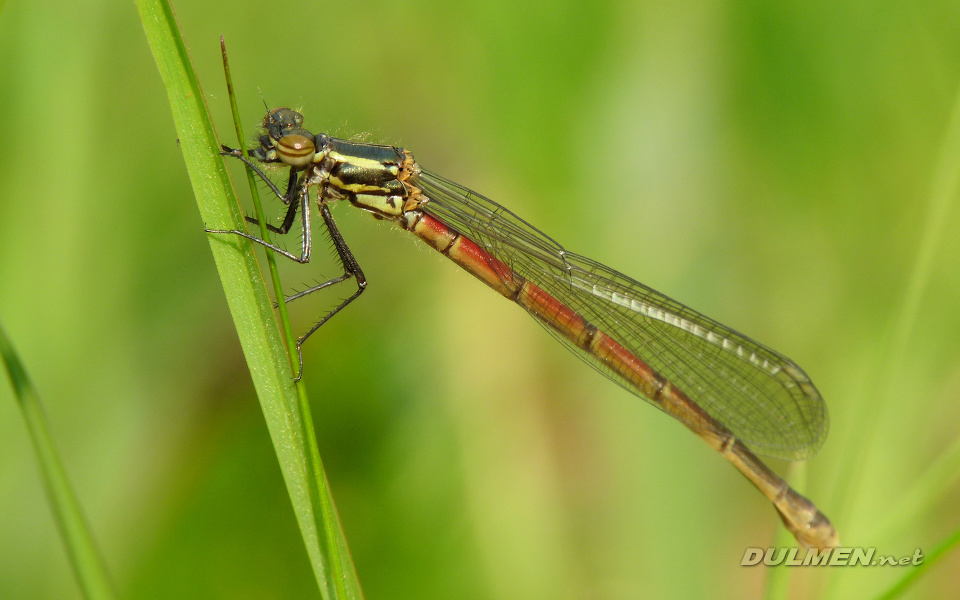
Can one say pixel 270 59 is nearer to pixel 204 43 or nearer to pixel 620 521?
pixel 204 43

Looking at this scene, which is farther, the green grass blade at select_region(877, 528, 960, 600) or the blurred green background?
the blurred green background

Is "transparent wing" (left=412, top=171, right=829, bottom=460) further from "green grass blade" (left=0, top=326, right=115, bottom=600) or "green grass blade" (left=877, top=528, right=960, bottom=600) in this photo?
"green grass blade" (left=0, top=326, right=115, bottom=600)

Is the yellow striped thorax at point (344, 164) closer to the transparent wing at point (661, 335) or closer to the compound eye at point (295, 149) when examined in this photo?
the compound eye at point (295, 149)

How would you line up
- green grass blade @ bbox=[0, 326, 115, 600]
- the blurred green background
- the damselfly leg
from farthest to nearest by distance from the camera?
1. the damselfly leg
2. the blurred green background
3. green grass blade @ bbox=[0, 326, 115, 600]

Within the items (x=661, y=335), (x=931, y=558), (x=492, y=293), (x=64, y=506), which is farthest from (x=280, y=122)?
(x=931, y=558)

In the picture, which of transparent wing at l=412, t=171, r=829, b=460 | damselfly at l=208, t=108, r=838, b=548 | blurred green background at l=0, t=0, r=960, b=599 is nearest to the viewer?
blurred green background at l=0, t=0, r=960, b=599

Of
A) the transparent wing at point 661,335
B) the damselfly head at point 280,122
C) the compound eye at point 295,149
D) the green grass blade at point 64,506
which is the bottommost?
the green grass blade at point 64,506

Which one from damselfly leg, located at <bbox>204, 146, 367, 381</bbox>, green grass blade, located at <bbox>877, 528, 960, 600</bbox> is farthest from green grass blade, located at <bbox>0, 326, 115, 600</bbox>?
green grass blade, located at <bbox>877, 528, 960, 600</bbox>

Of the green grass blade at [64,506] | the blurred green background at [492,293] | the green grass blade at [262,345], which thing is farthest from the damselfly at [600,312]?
the green grass blade at [64,506]
